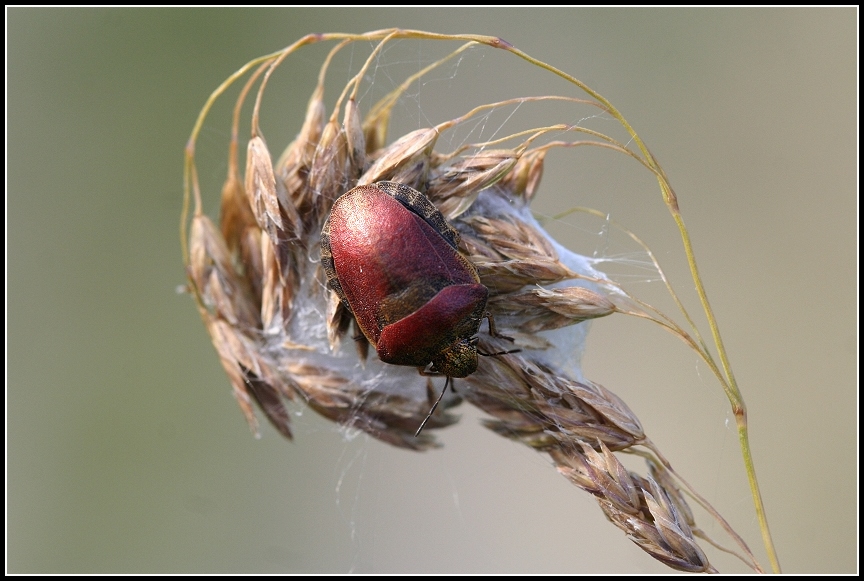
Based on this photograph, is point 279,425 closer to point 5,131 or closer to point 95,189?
point 95,189

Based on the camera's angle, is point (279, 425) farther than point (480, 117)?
Yes

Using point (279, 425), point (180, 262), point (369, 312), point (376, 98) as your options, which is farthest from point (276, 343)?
point (180, 262)

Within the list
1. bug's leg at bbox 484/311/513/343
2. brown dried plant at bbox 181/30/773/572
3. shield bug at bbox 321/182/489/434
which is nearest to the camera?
brown dried plant at bbox 181/30/773/572

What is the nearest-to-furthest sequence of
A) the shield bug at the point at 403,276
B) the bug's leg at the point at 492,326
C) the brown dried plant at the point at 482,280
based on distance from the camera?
the brown dried plant at the point at 482,280 < the shield bug at the point at 403,276 < the bug's leg at the point at 492,326

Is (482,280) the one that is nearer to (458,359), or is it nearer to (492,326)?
(492,326)

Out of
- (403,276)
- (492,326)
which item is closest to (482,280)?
(492,326)

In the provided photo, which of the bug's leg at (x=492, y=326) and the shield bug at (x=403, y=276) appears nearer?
the shield bug at (x=403, y=276)
